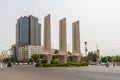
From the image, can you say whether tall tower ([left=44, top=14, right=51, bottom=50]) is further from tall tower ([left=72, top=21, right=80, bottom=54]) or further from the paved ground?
the paved ground

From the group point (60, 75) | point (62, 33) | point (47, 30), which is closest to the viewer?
point (60, 75)

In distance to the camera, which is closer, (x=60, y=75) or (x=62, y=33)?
(x=60, y=75)

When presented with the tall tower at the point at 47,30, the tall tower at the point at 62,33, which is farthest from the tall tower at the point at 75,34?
the tall tower at the point at 47,30

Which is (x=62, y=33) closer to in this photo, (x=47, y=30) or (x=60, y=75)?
(x=47, y=30)

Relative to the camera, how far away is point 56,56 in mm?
99562

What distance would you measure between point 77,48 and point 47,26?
59.5ft

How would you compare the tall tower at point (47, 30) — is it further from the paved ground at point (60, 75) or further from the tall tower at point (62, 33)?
the paved ground at point (60, 75)

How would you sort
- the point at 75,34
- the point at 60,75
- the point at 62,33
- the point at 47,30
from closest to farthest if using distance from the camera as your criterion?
the point at 60,75 → the point at 47,30 → the point at 62,33 → the point at 75,34

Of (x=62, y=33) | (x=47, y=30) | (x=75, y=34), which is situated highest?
(x=47, y=30)

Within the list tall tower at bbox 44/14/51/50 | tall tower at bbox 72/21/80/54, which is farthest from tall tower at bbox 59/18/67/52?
tall tower at bbox 72/21/80/54

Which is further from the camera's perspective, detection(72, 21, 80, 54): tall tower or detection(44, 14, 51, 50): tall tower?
detection(72, 21, 80, 54): tall tower

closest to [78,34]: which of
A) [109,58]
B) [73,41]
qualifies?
[73,41]

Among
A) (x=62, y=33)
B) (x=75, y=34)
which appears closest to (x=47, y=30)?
(x=62, y=33)

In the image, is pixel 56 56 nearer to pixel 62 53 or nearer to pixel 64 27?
pixel 62 53
